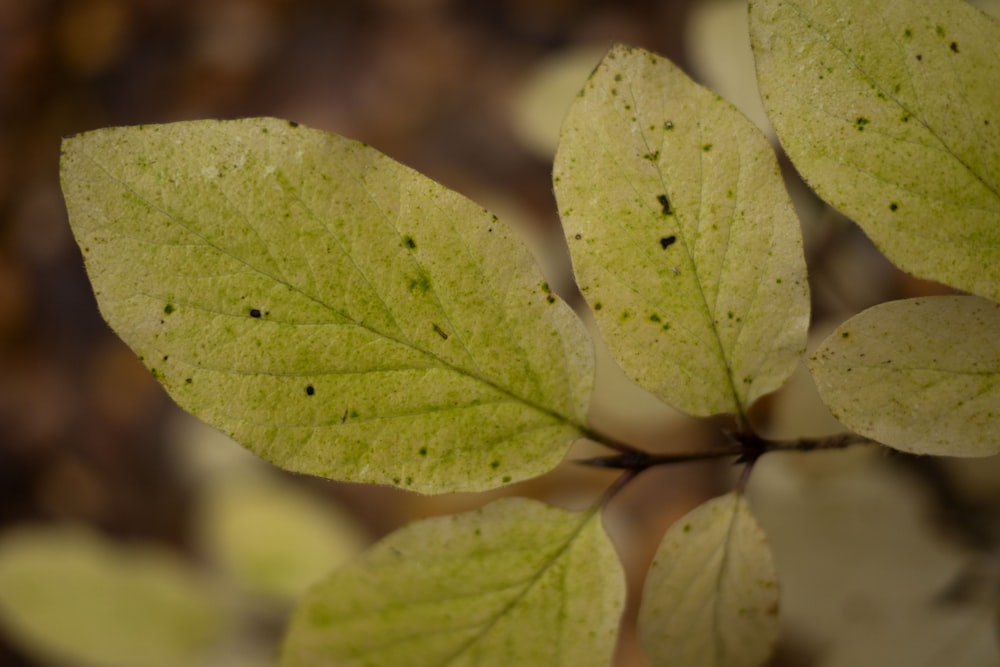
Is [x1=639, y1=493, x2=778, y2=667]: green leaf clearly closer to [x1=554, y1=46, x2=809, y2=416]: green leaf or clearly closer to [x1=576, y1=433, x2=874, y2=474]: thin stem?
[x1=576, y1=433, x2=874, y2=474]: thin stem

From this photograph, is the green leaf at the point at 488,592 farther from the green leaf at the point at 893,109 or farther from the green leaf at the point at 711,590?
the green leaf at the point at 893,109

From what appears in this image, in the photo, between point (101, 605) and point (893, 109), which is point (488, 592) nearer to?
point (893, 109)

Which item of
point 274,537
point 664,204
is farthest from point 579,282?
point 274,537

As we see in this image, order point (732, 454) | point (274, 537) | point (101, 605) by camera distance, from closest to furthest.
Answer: point (732, 454)
point (101, 605)
point (274, 537)

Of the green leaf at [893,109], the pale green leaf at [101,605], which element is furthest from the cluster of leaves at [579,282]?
the pale green leaf at [101,605]

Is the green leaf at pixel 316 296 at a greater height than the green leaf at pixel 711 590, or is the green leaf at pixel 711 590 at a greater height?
the green leaf at pixel 316 296

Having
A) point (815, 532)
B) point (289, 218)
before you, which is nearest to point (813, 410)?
point (815, 532)

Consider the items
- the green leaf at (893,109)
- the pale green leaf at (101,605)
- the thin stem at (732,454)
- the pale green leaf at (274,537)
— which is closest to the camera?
the green leaf at (893,109)

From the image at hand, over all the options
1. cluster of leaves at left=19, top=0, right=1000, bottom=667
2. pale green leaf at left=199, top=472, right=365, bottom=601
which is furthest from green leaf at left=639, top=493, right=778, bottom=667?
pale green leaf at left=199, top=472, right=365, bottom=601
